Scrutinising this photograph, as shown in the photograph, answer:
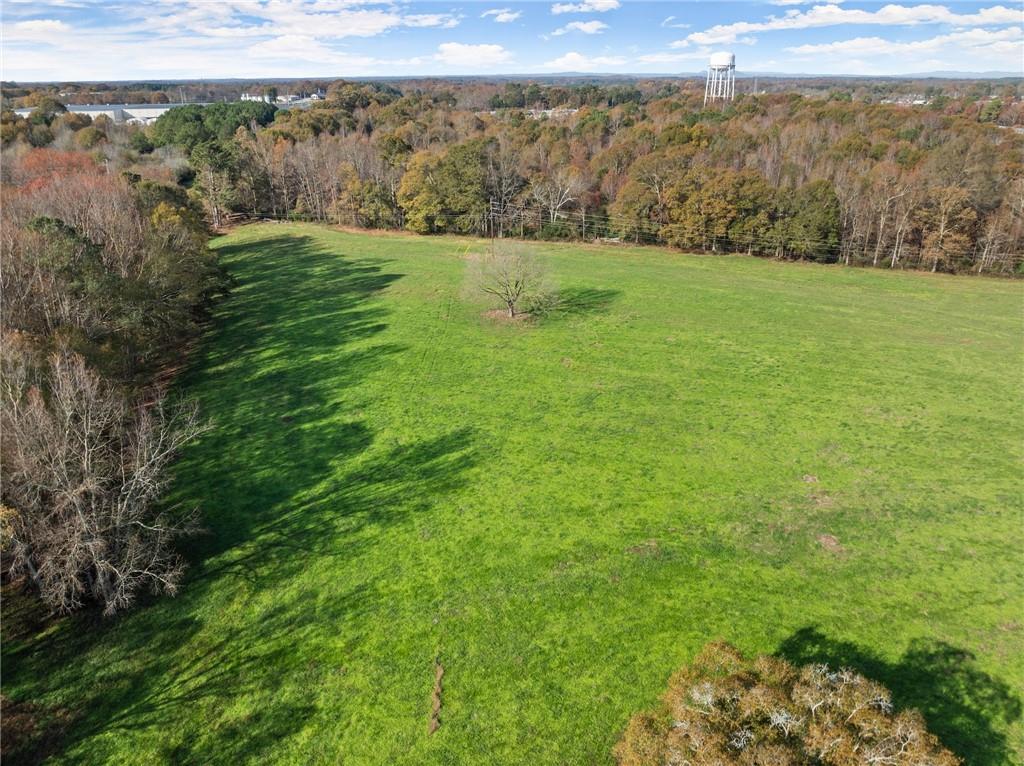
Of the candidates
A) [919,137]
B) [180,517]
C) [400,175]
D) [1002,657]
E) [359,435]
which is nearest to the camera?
[1002,657]

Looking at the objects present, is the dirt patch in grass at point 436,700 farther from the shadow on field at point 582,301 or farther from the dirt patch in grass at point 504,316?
the shadow on field at point 582,301

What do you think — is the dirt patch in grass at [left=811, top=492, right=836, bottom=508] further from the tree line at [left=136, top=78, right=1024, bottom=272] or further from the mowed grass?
the tree line at [left=136, top=78, right=1024, bottom=272]

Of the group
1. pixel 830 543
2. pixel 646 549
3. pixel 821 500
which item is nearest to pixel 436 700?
pixel 646 549

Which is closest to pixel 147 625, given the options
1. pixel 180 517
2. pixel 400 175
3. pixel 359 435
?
pixel 180 517

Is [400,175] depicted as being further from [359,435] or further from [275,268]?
[359,435]

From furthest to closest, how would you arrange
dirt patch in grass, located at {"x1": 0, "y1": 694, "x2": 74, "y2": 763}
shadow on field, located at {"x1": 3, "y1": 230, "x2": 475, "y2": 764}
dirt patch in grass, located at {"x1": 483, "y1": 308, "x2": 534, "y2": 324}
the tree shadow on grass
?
the tree shadow on grass → dirt patch in grass, located at {"x1": 483, "y1": 308, "x2": 534, "y2": 324} → shadow on field, located at {"x1": 3, "y1": 230, "x2": 475, "y2": 764} → dirt patch in grass, located at {"x1": 0, "y1": 694, "x2": 74, "y2": 763}

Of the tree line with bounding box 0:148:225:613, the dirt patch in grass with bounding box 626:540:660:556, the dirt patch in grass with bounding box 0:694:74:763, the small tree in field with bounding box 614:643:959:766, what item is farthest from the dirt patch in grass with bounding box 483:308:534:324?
the dirt patch in grass with bounding box 0:694:74:763
